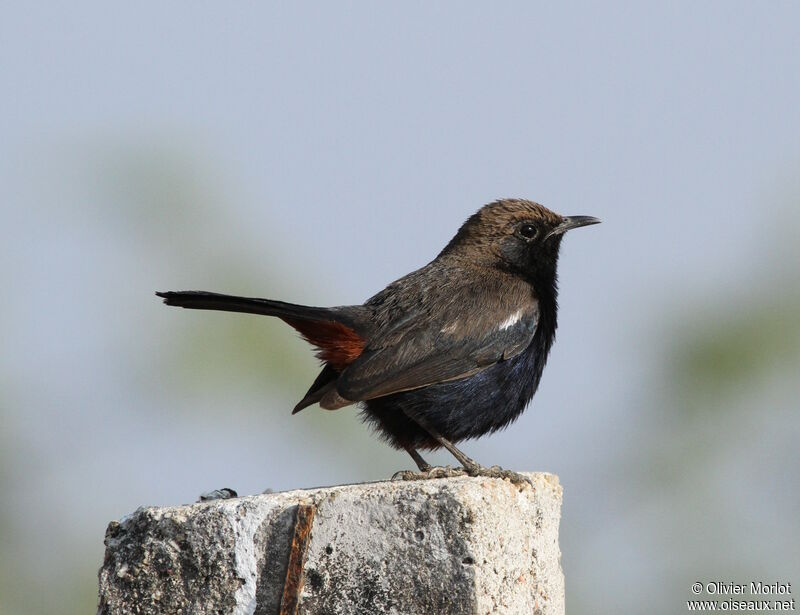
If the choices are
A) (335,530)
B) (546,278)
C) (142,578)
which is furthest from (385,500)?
(546,278)

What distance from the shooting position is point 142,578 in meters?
2.95

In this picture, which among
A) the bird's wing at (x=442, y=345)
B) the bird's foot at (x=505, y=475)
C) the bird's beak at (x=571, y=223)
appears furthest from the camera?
the bird's beak at (x=571, y=223)

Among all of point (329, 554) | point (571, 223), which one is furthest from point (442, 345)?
point (329, 554)

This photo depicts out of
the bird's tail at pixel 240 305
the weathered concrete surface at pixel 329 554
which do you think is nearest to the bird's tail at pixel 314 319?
the bird's tail at pixel 240 305

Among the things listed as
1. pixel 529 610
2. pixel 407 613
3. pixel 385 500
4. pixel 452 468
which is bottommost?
pixel 452 468

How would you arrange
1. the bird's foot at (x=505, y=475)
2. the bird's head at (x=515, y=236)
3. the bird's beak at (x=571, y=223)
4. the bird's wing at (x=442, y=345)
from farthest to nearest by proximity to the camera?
1. the bird's beak at (x=571, y=223)
2. the bird's head at (x=515, y=236)
3. the bird's wing at (x=442, y=345)
4. the bird's foot at (x=505, y=475)

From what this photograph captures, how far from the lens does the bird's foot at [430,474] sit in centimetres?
406

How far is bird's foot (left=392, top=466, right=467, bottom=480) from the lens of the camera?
406 cm

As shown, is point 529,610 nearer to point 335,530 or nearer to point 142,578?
point 335,530

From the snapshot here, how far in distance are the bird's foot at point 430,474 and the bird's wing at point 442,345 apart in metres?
0.42

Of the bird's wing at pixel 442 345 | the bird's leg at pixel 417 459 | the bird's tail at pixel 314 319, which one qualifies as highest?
the bird's tail at pixel 314 319

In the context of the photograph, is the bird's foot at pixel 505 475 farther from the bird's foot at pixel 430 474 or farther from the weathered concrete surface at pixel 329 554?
the weathered concrete surface at pixel 329 554

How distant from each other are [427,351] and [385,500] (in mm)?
2102

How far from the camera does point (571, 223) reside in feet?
20.6
